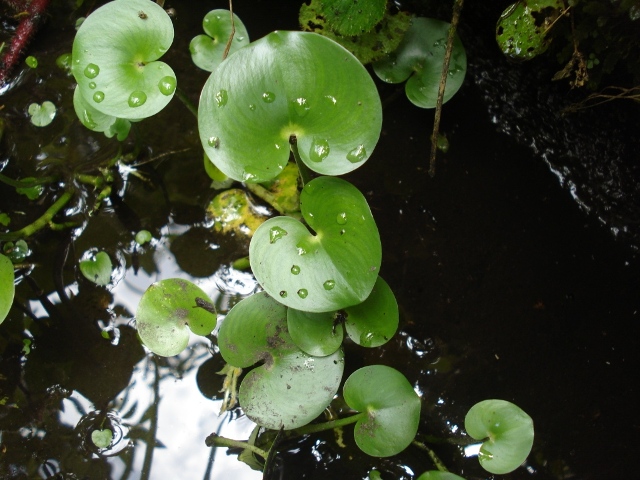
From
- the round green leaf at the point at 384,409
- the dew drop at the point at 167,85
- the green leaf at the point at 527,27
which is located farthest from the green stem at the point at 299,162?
the green leaf at the point at 527,27

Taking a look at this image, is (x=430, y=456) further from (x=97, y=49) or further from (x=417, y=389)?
(x=97, y=49)

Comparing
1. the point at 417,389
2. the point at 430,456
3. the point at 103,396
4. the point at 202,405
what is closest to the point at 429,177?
the point at 417,389

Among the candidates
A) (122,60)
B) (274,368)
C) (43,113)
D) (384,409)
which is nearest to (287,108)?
(122,60)

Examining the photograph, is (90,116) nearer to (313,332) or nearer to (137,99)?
(137,99)

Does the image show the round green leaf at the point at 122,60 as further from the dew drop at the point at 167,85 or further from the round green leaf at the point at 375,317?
the round green leaf at the point at 375,317

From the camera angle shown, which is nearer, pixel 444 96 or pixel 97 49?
pixel 97 49
